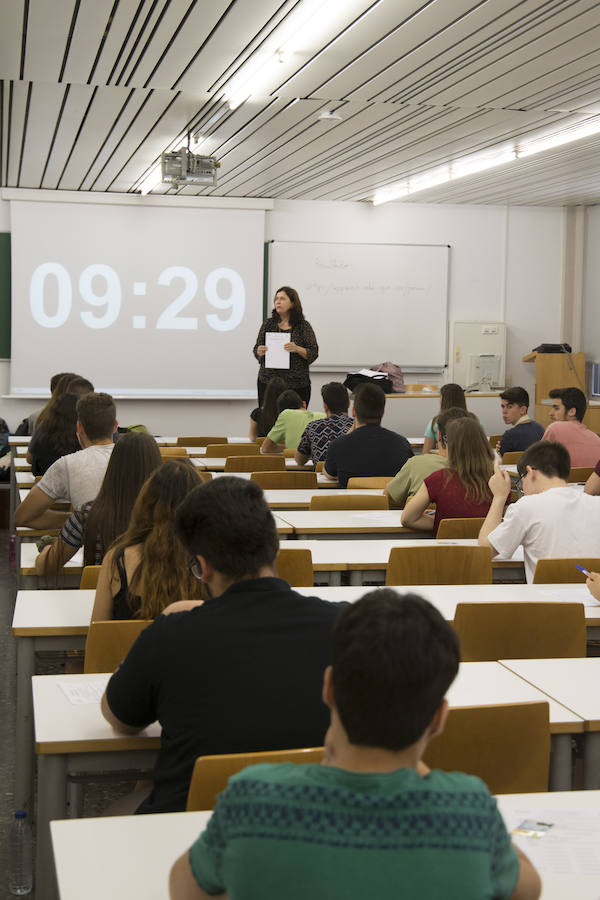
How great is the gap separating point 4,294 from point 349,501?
25.2 feet

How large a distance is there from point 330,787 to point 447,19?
17.2 feet

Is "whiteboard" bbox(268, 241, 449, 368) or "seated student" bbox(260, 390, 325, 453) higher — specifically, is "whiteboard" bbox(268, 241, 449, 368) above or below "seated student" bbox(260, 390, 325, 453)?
above

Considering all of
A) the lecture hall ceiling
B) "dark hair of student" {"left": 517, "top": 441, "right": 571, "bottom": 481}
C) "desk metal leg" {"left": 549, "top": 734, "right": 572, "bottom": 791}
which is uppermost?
the lecture hall ceiling

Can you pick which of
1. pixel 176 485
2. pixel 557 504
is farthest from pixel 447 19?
pixel 176 485

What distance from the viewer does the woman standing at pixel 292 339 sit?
30.1ft

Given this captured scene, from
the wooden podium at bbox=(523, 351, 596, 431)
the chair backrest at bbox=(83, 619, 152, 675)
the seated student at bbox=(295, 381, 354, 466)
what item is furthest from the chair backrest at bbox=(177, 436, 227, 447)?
the chair backrest at bbox=(83, 619, 152, 675)

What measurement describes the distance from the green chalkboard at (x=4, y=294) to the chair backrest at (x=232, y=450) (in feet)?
16.5

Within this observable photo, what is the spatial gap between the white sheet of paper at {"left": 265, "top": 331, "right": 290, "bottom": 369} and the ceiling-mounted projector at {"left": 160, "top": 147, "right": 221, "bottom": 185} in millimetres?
1520

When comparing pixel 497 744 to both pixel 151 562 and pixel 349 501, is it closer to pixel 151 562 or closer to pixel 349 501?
pixel 151 562

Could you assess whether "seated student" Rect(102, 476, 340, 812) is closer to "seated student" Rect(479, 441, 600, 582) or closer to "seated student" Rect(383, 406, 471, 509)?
"seated student" Rect(479, 441, 600, 582)

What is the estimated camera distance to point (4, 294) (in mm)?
11781

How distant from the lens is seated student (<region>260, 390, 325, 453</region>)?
771cm

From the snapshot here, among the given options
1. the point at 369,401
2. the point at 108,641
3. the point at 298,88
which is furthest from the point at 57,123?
the point at 108,641

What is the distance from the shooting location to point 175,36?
19.4 ft
